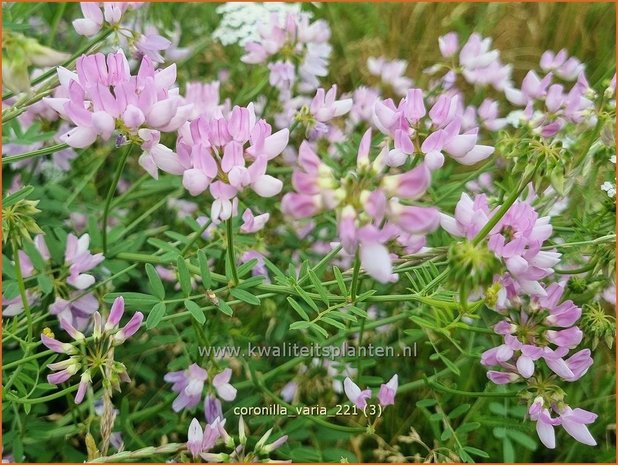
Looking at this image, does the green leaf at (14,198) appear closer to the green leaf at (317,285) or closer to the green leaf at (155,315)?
the green leaf at (155,315)

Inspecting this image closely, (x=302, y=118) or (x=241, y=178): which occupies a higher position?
(x=241, y=178)

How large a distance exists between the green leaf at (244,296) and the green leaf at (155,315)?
5.4 inches

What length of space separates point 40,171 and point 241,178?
1.17 metres

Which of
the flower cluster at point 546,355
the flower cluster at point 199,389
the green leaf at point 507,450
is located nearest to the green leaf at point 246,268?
the flower cluster at point 199,389

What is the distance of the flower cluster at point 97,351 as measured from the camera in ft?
4.09

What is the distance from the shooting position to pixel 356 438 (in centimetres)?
175

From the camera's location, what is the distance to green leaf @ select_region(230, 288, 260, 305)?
4.19 feet

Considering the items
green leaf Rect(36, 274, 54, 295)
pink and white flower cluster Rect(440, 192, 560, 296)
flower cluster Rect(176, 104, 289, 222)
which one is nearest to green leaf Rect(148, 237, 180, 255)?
green leaf Rect(36, 274, 54, 295)

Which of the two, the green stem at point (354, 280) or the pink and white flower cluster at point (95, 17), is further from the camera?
the pink and white flower cluster at point (95, 17)

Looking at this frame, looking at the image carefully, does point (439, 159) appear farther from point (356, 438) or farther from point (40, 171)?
point (40, 171)

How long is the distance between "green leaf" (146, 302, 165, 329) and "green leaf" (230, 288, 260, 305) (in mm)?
138

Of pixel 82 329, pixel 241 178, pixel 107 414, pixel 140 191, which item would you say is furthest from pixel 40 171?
pixel 241 178

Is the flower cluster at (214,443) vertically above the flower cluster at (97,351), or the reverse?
the flower cluster at (97,351)

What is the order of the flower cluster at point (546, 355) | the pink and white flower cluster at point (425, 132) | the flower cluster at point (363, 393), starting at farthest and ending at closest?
the flower cluster at point (363, 393) → the flower cluster at point (546, 355) → the pink and white flower cluster at point (425, 132)
